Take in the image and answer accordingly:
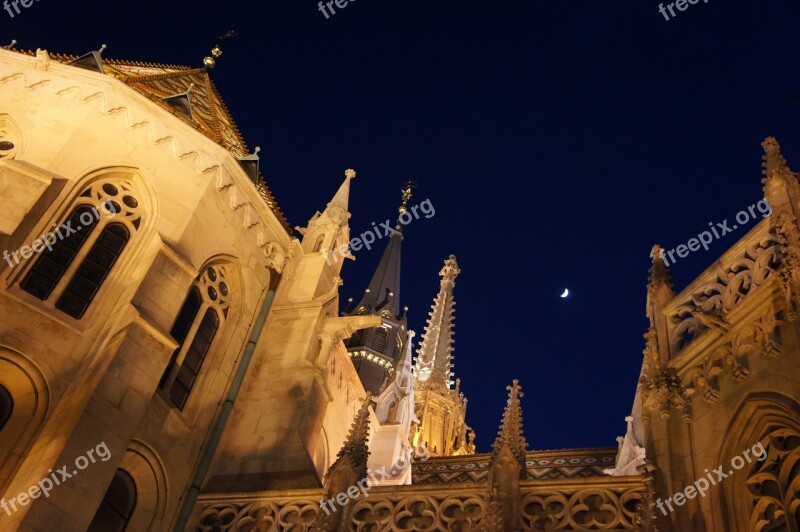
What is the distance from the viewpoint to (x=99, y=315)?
12211 mm

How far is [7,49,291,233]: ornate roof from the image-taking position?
15.5 meters

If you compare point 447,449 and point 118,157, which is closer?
point 118,157

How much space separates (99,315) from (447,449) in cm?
2750

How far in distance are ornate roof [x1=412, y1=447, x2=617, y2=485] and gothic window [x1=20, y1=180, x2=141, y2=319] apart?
704 centimetres

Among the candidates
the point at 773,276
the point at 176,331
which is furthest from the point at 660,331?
the point at 176,331

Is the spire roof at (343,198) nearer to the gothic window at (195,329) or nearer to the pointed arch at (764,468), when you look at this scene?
the gothic window at (195,329)

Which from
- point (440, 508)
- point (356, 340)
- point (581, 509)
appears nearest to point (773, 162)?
point (581, 509)

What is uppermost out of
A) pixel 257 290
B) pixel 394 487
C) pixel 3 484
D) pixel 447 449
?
pixel 447 449

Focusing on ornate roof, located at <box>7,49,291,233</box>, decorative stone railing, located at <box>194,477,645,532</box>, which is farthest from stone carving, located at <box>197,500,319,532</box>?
ornate roof, located at <box>7,49,291,233</box>

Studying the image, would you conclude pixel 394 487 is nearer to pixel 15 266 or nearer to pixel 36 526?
pixel 36 526

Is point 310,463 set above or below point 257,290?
below

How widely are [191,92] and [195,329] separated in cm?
644

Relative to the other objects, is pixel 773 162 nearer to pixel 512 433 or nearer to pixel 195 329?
pixel 512 433

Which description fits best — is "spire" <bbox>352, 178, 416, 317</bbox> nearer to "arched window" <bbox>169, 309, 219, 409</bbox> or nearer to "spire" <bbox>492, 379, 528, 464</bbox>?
"arched window" <bbox>169, 309, 219, 409</bbox>
